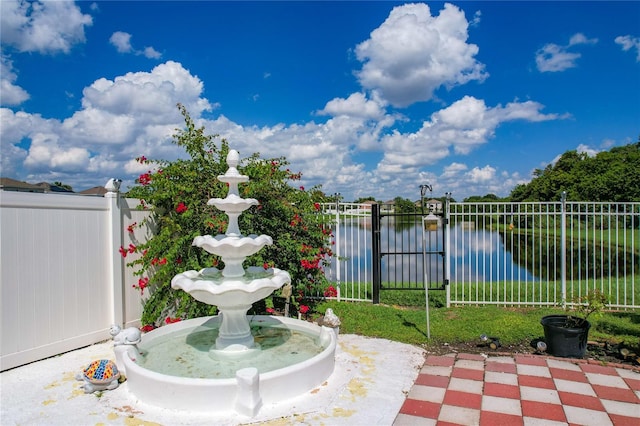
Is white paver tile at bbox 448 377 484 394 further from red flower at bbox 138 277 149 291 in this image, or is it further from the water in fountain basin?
red flower at bbox 138 277 149 291

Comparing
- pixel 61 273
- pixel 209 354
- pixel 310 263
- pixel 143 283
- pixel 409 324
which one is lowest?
pixel 409 324

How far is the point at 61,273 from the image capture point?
15.5 feet

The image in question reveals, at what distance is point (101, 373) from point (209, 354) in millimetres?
1017

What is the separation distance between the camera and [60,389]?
3.68m

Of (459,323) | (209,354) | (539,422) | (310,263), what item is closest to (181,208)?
(310,263)

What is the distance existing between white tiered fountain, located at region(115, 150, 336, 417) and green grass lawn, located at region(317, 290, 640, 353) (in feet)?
4.32

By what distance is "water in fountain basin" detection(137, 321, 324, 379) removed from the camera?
3.79 m

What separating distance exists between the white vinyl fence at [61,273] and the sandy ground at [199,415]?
0.37 meters

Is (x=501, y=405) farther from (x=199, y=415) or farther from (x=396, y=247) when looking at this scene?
(x=396, y=247)

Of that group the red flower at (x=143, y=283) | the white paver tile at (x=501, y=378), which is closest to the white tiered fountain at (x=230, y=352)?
the red flower at (x=143, y=283)

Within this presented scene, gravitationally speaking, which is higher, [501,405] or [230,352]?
[230,352]

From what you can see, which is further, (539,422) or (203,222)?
(203,222)

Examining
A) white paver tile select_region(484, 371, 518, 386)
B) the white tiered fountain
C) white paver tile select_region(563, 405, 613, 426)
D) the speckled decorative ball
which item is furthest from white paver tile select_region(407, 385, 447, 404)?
the speckled decorative ball

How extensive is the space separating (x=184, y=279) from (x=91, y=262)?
80.1 inches
